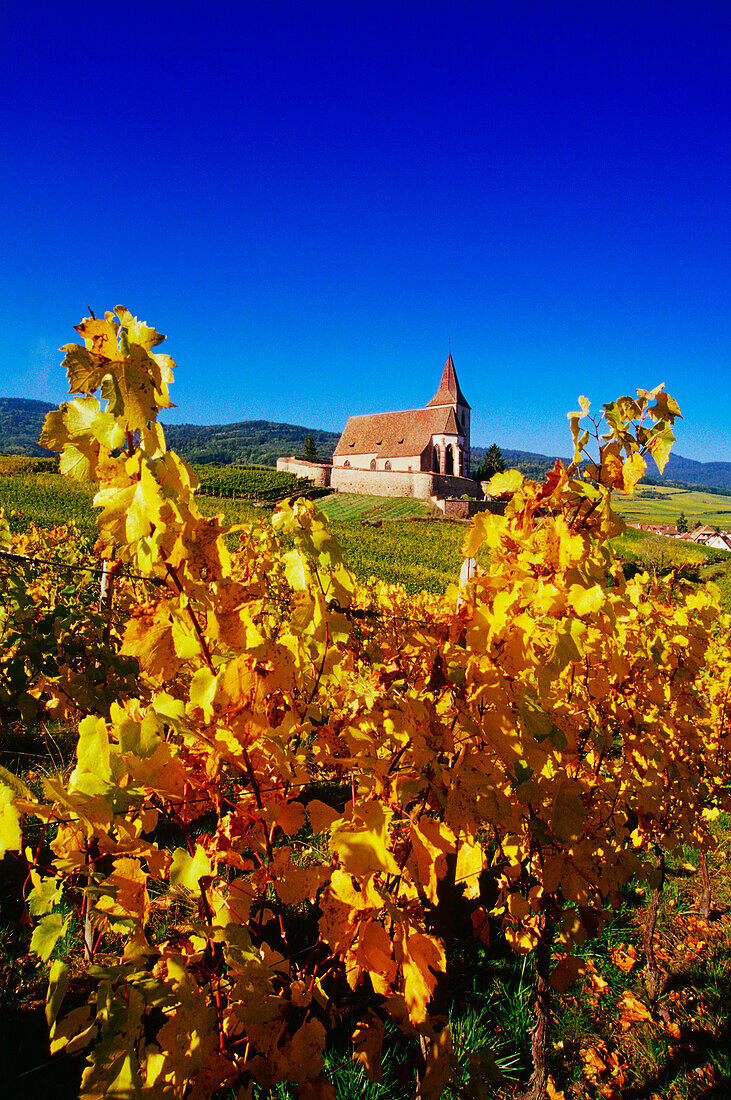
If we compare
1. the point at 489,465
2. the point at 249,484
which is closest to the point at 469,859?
the point at 249,484

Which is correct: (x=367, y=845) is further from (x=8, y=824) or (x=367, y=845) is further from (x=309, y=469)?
(x=309, y=469)

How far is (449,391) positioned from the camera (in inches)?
2270

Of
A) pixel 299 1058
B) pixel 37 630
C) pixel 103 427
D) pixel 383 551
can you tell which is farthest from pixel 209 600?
pixel 383 551

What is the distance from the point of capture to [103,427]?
1011 millimetres

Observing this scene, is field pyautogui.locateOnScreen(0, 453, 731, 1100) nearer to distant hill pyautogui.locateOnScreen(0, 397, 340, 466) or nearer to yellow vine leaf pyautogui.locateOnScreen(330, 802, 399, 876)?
yellow vine leaf pyautogui.locateOnScreen(330, 802, 399, 876)

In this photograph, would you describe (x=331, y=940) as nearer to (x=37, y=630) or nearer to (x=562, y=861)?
(x=562, y=861)

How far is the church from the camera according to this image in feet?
178

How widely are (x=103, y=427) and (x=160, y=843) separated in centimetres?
411

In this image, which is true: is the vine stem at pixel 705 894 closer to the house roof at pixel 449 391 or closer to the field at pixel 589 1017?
the field at pixel 589 1017

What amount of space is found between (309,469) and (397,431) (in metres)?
10.9

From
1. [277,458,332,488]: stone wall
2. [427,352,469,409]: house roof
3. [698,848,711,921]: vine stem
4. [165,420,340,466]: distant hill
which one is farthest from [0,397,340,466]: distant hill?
[698,848,711,921]: vine stem

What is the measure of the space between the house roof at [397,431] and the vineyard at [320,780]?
173 feet

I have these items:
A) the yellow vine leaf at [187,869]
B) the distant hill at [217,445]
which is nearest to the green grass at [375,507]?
the yellow vine leaf at [187,869]

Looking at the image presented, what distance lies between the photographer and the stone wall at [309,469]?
5538 centimetres
